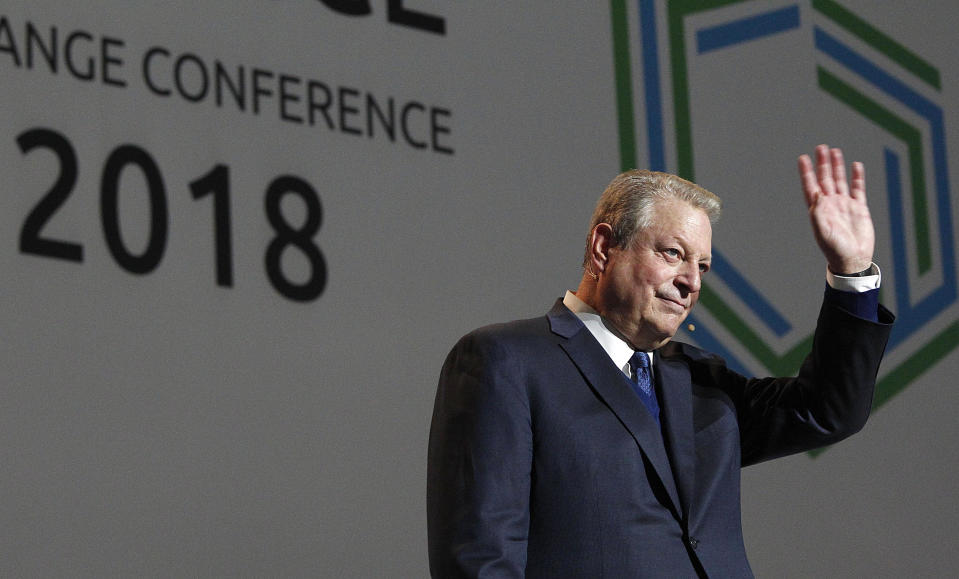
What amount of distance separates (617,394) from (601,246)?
0.26 m

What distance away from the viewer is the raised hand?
7.38ft

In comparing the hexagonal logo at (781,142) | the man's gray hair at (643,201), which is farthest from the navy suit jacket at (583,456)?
the hexagonal logo at (781,142)

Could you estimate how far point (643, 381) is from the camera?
2.29 metres

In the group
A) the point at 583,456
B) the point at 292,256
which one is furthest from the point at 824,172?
the point at 292,256

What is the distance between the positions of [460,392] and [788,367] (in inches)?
104

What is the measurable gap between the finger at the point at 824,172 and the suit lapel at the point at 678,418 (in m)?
0.36

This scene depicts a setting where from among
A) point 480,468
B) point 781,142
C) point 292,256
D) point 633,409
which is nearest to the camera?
point 480,468

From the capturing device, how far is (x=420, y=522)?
3818mm

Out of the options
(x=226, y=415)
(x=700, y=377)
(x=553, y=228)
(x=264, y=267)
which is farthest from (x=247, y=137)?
(x=700, y=377)

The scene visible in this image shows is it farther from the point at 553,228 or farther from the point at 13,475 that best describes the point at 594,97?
the point at 13,475

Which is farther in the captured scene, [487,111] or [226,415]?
[487,111]

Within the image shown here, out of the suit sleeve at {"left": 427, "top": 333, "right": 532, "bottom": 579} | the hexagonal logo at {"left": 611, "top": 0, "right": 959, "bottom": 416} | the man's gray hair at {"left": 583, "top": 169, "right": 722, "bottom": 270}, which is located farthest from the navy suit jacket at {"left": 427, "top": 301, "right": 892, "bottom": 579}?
the hexagonal logo at {"left": 611, "top": 0, "right": 959, "bottom": 416}

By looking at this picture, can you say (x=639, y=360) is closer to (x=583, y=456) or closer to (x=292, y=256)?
(x=583, y=456)

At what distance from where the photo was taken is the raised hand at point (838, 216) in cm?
225
